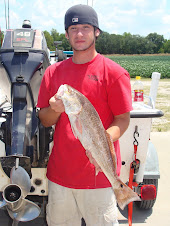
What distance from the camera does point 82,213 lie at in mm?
2422

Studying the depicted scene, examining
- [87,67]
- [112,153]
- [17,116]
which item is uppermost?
[87,67]

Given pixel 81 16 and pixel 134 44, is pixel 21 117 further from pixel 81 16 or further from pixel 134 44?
pixel 134 44

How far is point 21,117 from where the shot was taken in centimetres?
236

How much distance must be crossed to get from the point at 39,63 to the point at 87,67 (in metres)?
0.73

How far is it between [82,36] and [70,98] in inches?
24.3

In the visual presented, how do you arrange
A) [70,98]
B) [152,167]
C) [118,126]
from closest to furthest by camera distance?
1. [70,98]
2. [118,126]
3. [152,167]

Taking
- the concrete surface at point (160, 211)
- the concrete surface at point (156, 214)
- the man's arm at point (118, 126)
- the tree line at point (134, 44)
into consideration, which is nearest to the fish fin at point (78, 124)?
the man's arm at point (118, 126)

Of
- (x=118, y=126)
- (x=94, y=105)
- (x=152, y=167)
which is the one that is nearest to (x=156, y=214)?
(x=152, y=167)

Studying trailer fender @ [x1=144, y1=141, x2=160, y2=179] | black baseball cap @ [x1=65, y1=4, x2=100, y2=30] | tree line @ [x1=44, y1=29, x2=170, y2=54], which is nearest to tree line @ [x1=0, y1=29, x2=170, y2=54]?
tree line @ [x1=44, y1=29, x2=170, y2=54]

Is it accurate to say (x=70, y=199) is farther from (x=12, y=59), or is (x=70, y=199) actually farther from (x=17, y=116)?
(x=12, y=59)

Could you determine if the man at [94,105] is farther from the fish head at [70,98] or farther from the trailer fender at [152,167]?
the trailer fender at [152,167]

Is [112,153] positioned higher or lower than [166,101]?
higher

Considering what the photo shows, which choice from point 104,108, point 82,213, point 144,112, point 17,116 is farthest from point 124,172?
point 17,116

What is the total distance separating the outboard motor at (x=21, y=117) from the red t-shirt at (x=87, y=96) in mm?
226
